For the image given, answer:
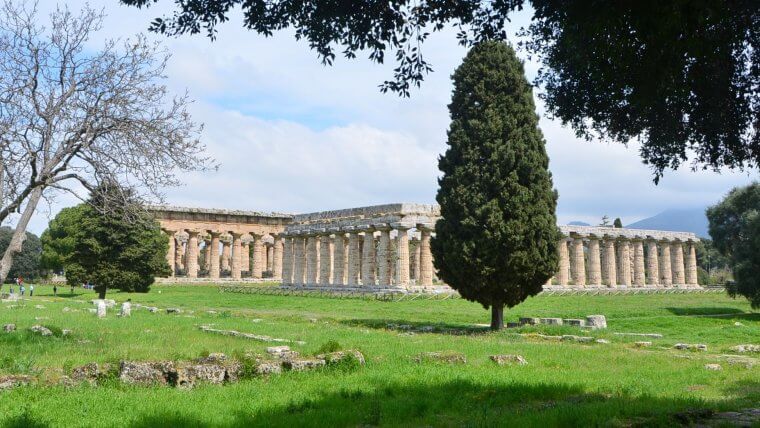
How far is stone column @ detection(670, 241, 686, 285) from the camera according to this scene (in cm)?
6369

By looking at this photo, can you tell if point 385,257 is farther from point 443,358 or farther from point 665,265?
point 443,358

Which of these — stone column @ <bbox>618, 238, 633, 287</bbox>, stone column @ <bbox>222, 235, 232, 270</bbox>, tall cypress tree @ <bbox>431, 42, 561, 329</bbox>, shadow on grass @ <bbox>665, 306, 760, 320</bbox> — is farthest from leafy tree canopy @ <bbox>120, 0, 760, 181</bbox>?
stone column @ <bbox>222, 235, 232, 270</bbox>

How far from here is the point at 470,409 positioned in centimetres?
845

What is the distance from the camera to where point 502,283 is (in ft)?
70.0

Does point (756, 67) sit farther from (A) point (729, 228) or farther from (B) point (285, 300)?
(A) point (729, 228)

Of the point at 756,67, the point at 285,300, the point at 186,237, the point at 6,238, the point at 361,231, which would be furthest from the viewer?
the point at 6,238

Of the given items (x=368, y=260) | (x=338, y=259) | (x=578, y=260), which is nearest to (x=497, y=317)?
(x=368, y=260)

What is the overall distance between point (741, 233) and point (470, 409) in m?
38.2

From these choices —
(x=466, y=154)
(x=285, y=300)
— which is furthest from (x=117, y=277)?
(x=466, y=154)

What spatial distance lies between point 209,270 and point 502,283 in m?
59.6

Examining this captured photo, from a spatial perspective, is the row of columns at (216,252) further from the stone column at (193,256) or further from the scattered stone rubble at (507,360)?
the scattered stone rubble at (507,360)

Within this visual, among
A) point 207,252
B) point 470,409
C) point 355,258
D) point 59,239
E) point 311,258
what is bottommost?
point 470,409

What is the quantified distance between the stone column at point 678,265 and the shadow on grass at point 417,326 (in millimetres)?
47876

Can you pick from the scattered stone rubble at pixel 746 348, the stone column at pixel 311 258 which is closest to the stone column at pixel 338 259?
the stone column at pixel 311 258
